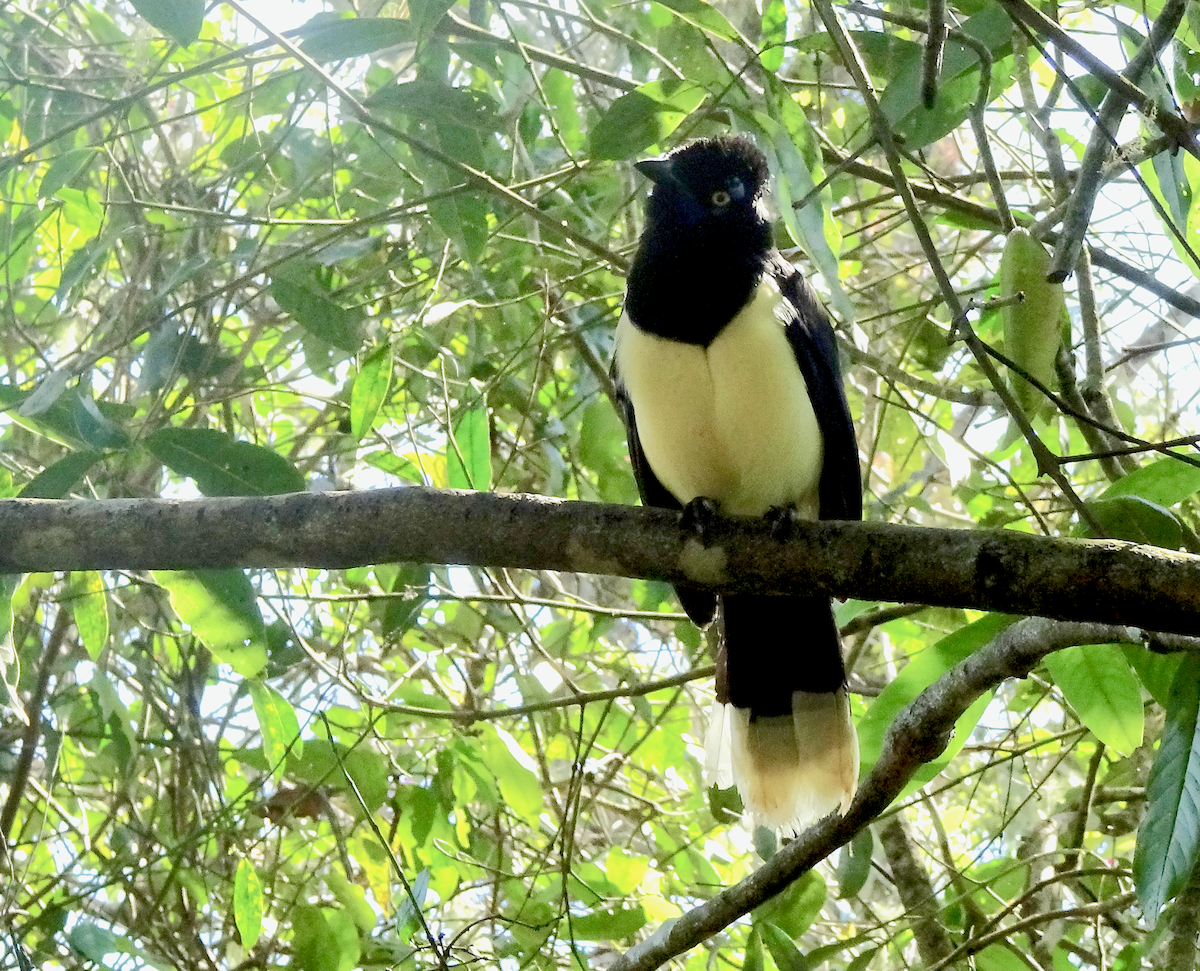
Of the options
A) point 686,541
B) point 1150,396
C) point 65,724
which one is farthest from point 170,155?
point 1150,396

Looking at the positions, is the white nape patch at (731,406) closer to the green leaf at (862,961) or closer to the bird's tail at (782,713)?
the bird's tail at (782,713)

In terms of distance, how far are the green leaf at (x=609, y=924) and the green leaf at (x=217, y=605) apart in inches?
36.5

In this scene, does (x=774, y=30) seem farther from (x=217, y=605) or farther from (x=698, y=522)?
(x=217, y=605)

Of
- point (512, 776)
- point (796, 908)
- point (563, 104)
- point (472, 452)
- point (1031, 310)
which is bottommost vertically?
point (796, 908)

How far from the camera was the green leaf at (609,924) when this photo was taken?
2.36m

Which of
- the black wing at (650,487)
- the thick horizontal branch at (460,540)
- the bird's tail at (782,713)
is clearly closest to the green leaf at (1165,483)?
the thick horizontal branch at (460,540)

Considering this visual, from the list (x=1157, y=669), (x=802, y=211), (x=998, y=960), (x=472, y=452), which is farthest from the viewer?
(x=472, y=452)

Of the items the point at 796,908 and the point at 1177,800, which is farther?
the point at 796,908

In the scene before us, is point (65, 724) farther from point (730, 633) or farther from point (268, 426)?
point (730, 633)

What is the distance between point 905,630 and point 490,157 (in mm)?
1521

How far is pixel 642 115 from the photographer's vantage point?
1947mm

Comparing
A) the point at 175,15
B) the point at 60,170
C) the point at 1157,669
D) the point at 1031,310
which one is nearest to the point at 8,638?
the point at 60,170

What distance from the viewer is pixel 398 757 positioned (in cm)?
329

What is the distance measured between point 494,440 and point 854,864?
163 cm
